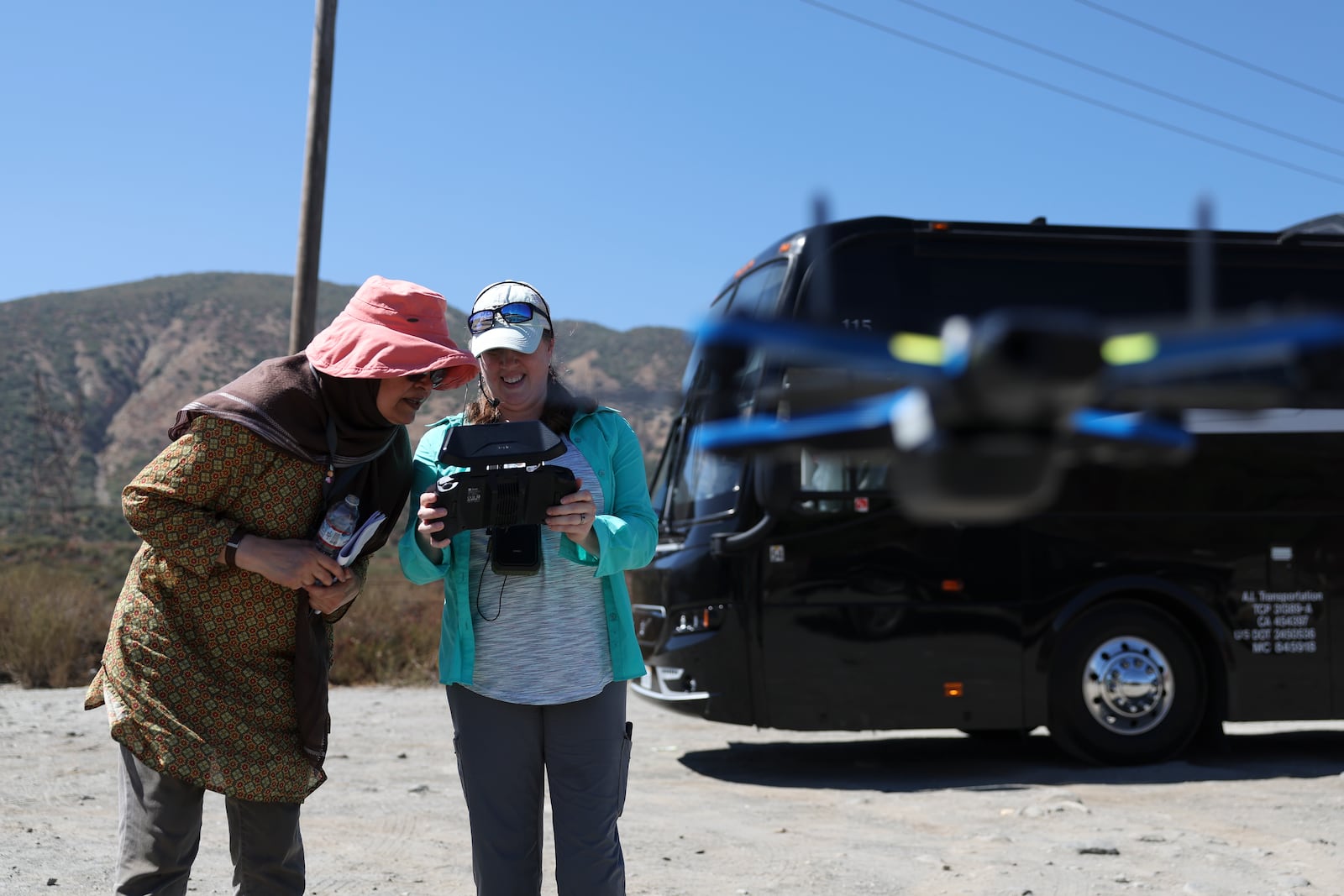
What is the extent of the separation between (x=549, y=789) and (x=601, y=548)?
0.72 metres

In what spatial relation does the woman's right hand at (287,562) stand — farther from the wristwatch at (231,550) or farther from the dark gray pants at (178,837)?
the dark gray pants at (178,837)

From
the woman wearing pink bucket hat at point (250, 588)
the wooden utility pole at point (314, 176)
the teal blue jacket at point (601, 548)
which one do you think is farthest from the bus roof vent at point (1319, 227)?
the wooden utility pole at point (314, 176)

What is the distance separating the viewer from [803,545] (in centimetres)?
757

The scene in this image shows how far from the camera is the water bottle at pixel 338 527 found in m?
3.21

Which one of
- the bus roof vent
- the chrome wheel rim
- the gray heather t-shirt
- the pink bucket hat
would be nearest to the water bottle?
the pink bucket hat

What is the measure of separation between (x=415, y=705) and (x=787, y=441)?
10807 millimetres

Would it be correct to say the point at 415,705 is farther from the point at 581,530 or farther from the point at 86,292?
the point at 86,292

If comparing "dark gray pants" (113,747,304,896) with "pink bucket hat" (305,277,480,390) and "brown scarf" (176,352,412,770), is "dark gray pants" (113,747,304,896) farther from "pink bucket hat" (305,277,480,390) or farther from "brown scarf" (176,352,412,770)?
"pink bucket hat" (305,277,480,390)

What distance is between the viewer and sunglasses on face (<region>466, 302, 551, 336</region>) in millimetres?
3314

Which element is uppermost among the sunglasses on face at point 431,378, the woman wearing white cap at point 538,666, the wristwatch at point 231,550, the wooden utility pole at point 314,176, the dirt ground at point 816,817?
the wooden utility pole at point 314,176

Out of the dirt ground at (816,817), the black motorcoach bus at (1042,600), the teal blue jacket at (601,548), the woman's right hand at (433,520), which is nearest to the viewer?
the woman's right hand at (433,520)

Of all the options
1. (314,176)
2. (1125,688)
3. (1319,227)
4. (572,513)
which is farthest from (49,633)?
(1319,227)

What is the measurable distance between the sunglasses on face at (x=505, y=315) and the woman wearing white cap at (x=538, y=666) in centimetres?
10

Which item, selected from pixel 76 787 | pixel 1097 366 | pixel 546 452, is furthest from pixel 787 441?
pixel 76 787
